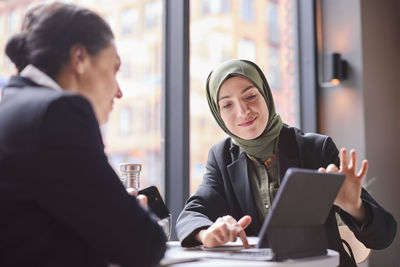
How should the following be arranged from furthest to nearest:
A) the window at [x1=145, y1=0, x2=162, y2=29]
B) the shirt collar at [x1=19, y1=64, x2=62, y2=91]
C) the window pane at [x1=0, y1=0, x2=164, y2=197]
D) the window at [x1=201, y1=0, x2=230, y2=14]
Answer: the window at [x1=201, y1=0, x2=230, y2=14] < the window at [x1=145, y1=0, x2=162, y2=29] < the window pane at [x1=0, y1=0, x2=164, y2=197] < the shirt collar at [x1=19, y1=64, x2=62, y2=91]

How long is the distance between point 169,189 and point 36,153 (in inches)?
79.1

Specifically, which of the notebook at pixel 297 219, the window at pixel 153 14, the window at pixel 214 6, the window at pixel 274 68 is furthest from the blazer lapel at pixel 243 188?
the window at pixel 274 68

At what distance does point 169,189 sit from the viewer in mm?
2822

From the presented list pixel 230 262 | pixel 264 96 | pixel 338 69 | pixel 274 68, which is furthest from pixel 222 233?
pixel 338 69

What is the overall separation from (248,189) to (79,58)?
102 centimetres

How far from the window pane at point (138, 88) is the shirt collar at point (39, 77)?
1.38 meters

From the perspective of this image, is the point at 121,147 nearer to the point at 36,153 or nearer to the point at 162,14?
the point at 162,14

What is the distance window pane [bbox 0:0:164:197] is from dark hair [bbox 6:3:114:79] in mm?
1333

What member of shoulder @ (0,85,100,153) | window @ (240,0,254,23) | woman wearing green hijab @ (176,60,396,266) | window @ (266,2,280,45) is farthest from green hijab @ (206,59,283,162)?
window @ (266,2,280,45)

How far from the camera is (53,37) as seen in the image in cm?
98

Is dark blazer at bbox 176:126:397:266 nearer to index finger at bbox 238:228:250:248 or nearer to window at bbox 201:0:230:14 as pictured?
index finger at bbox 238:228:250:248

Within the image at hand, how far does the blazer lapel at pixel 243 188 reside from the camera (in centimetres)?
182

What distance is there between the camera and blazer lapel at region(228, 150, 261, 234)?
182 cm

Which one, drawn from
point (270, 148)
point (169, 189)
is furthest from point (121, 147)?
point (270, 148)
